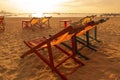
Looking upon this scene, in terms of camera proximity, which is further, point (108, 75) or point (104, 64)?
point (104, 64)

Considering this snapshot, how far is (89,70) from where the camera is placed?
4113mm

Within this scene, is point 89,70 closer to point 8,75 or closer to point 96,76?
point 96,76

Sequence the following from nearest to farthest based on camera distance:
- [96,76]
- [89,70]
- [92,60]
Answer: [96,76]
[89,70]
[92,60]

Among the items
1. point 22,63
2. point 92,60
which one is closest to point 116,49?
point 92,60

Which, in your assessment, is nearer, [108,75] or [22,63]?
[108,75]

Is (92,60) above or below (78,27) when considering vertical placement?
below

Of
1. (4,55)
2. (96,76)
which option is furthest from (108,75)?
(4,55)

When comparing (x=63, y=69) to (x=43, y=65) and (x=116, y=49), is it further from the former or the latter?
Result: (x=116, y=49)


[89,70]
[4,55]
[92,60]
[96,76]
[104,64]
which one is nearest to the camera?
[96,76]

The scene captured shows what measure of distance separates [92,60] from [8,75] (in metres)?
1.96

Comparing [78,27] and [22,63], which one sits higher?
[78,27]

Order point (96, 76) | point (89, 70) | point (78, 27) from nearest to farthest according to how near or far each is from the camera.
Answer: point (78, 27)
point (96, 76)
point (89, 70)

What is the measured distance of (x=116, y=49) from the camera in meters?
5.78

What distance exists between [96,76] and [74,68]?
23.6 inches
